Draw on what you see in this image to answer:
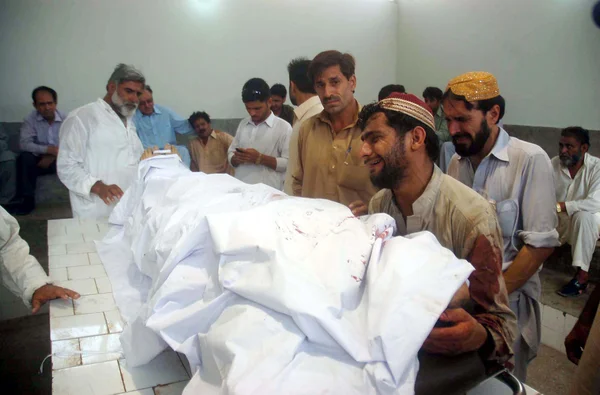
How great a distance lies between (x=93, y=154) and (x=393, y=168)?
2565mm

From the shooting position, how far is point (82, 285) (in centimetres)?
190

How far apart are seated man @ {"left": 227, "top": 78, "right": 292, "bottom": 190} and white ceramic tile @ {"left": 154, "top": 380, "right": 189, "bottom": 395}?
2427 millimetres

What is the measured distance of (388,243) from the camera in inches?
41.6

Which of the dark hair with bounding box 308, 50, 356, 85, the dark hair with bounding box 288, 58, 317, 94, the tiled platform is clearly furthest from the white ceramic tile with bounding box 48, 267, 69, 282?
the dark hair with bounding box 288, 58, 317, 94

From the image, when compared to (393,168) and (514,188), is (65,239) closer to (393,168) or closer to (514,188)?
(393,168)

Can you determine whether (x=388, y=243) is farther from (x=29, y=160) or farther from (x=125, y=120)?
(x=29, y=160)

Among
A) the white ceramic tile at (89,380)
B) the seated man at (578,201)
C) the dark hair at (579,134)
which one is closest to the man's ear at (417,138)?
the white ceramic tile at (89,380)

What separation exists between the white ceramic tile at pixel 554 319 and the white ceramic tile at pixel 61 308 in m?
3.16

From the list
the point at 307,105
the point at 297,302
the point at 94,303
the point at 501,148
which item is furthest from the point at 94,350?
the point at 307,105

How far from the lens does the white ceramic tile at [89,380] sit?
1.21 metres

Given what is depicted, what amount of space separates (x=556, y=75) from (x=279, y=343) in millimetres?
5023

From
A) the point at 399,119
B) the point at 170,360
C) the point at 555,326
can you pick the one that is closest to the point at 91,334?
the point at 170,360

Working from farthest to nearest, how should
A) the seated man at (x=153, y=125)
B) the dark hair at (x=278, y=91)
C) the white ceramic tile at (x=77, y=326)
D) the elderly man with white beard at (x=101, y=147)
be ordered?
the dark hair at (x=278, y=91), the seated man at (x=153, y=125), the elderly man with white beard at (x=101, y=147), the white ceramic tile at (x=77, y=326)

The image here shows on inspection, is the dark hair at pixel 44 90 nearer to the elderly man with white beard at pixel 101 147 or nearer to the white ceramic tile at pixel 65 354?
the elderly man with white beard at pixel 101 147
